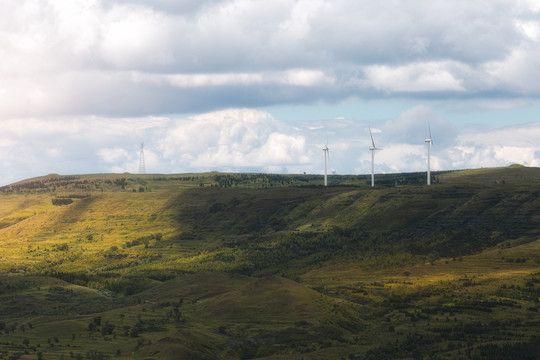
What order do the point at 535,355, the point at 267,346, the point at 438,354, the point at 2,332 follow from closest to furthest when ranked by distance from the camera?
the point at 535,355 → the point at 438,354 → the point at 267,346 → the point at 2,332

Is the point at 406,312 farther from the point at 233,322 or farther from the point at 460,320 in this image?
the point at 233,322

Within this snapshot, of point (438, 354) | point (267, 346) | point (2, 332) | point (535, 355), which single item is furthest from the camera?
point (2, 332)

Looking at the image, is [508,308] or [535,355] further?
[508,308]

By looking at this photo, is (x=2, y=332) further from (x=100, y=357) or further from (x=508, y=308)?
(x=508, y=308)

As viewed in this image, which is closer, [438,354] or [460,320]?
[438,354]

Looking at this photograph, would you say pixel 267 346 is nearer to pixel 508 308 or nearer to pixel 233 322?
pixel 233 322

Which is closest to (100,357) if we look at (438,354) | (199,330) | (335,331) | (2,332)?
(199,330)

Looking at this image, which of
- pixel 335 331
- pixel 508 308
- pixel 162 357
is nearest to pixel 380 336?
pixel 335 331

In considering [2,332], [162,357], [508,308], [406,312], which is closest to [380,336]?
[406,312]

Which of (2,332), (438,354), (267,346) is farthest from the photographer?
(2,332)
